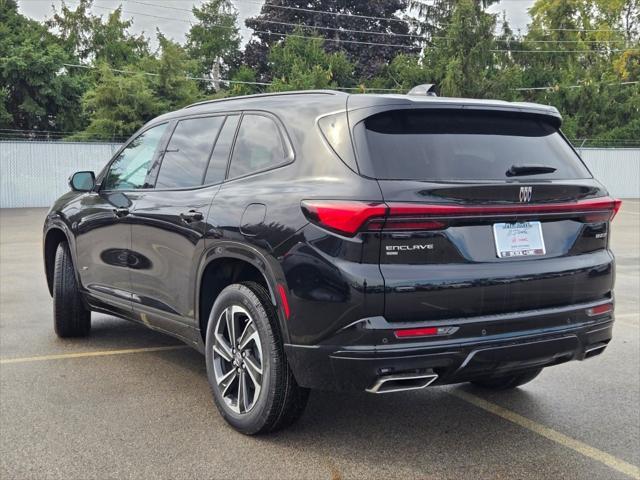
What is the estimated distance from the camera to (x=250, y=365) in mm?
3715

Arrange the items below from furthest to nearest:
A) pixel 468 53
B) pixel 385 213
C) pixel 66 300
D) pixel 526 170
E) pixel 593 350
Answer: pixel 468 53 → pixel 66 300 → pixel 593 350 → pixel 526 170 → pixel 385 213

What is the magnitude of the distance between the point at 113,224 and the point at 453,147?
2.63 metres

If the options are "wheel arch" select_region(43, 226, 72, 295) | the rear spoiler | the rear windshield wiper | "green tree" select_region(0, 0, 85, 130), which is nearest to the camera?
the rear spoiler

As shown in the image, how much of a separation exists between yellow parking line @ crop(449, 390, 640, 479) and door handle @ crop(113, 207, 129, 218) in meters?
2.49

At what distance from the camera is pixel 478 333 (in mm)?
3266

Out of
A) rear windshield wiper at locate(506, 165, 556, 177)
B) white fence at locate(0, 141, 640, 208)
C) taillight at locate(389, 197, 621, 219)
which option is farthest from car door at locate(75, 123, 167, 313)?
white fence at locate(0, 141, 640, 208)

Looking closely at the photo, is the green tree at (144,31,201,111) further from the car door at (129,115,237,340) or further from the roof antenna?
the roof antenna

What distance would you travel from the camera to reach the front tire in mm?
3539

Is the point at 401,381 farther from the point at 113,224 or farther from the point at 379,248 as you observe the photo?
the point at 113,224

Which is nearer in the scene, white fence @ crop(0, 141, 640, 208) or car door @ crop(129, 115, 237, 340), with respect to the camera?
car door @ crop(129, 115, 237, 340)

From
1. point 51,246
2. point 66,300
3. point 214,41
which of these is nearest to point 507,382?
point 66,300

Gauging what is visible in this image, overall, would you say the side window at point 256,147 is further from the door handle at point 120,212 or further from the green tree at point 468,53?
the green tree at point 468,53

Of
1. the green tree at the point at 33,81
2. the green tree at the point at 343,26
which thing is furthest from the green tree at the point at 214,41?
the green tree at the point at 33,81

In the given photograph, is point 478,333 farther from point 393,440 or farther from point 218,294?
point 218,294
